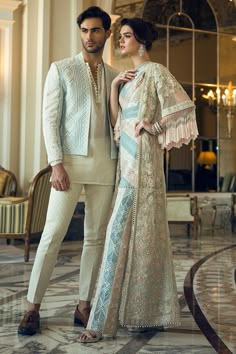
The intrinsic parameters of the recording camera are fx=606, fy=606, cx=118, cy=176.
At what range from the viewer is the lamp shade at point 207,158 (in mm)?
10820

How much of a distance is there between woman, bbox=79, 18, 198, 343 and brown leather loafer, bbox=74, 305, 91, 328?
0.77 ft

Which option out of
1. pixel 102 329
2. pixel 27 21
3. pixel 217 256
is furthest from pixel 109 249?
pixel 27 21

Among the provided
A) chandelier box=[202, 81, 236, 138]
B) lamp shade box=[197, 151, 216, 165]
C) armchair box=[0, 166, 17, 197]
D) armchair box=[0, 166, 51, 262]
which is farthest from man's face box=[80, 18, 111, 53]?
chandelier box=[202, 81, 236, 138]

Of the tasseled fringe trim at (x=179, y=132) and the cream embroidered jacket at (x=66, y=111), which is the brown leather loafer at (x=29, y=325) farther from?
the tasseled fringe trim at (x=179, y=132)

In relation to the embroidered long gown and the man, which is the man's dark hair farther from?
the embroidered long gown

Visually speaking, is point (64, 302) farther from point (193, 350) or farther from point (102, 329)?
point (193, 350)

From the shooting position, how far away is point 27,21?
7.33m

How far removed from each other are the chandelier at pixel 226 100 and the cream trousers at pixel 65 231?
8370 millimetres

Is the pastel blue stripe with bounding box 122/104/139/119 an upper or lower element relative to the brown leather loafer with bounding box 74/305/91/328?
upper

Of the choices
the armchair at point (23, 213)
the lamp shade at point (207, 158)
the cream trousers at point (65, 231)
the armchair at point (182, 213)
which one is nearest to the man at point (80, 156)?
the cream trousers at point (65, 231)

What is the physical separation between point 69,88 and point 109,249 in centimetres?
76

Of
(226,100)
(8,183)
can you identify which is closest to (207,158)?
(226,100)

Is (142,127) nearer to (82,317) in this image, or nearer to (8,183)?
(82,317)

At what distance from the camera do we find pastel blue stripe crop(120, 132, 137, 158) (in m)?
2.69
